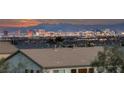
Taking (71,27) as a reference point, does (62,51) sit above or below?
below

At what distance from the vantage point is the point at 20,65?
6.39 meters

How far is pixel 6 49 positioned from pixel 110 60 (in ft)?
4.41

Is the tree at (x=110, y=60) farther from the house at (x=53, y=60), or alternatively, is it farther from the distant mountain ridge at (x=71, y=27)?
the distant mountain ridge at (x=71, y=27)

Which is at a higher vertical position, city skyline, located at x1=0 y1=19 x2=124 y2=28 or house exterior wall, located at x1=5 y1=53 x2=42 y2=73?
city skyline, located at x1=0 y1=19 x2=124 y2=28

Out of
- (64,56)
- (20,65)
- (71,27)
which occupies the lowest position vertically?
(20,65)

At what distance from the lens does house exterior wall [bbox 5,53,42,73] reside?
251 inches

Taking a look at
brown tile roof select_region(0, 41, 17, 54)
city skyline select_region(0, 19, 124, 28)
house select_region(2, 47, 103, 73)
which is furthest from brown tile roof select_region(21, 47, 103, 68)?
city skyline select_region(0, 19, 124, 28)

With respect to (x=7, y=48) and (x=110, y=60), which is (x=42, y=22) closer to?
(x=7, y=48)

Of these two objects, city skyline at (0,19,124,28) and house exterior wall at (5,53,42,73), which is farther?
house exterior wall at (5,53,42,73)

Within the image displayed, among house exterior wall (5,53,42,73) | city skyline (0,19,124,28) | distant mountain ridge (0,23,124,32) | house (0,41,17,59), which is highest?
city skyline (0,19,124,28)

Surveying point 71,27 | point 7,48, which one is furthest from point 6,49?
point 71,27

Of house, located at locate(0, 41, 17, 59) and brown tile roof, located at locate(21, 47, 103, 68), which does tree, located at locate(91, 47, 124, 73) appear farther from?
house, located at locate(0, 41, 17, 59)

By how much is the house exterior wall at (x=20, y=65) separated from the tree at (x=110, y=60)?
2.50 feet
